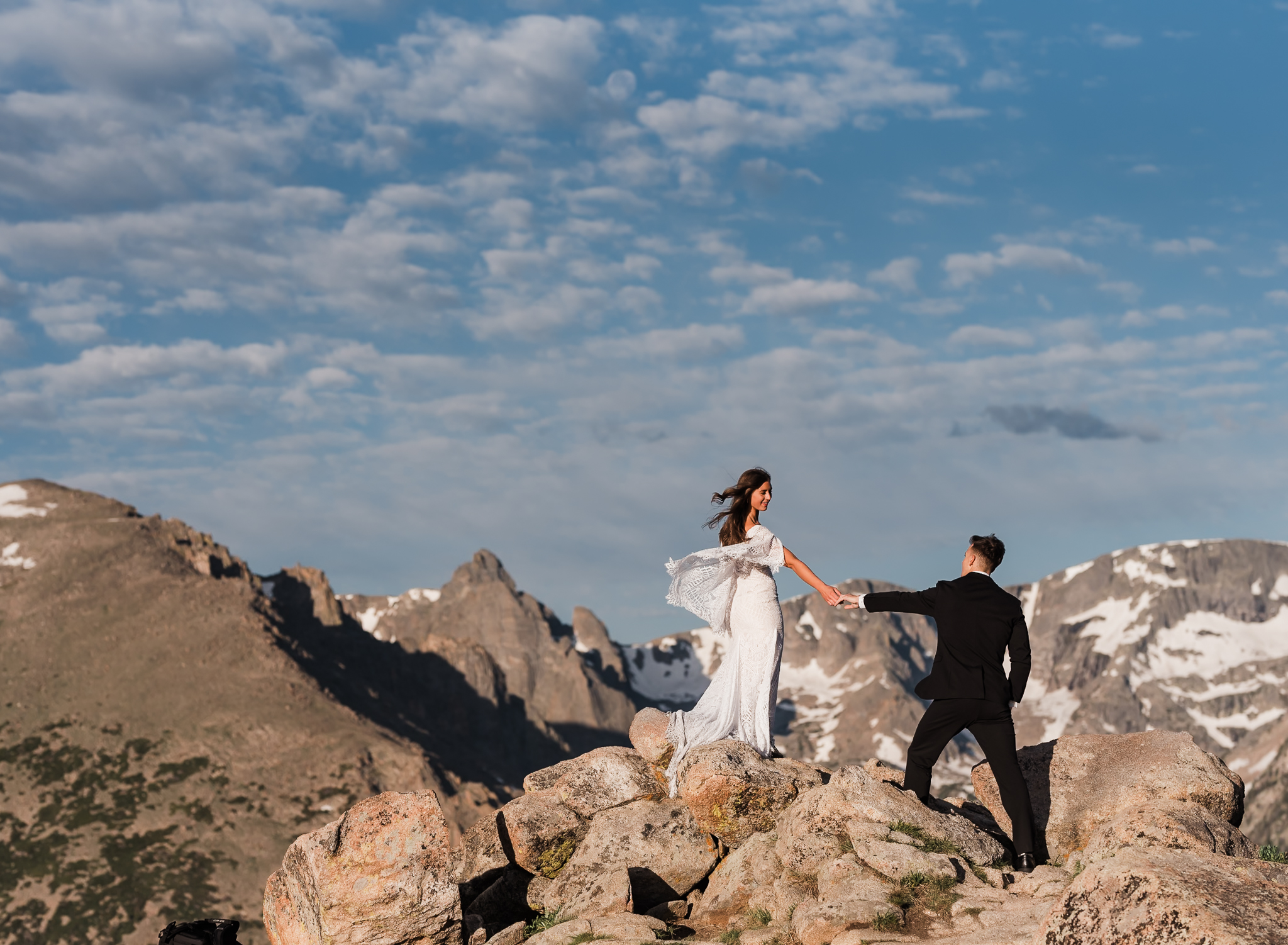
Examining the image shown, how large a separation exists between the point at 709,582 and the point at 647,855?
16.7 feet

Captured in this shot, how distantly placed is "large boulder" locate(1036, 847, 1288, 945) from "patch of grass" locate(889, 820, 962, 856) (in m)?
6.71

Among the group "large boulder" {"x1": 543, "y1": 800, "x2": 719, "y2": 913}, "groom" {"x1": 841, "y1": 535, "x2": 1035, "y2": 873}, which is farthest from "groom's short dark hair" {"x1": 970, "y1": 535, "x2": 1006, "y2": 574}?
"large boulder" {"x1": 543, "y1": 800, "x2": 719, "y2": 913}

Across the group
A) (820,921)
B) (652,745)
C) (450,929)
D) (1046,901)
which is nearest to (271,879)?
(450,929)

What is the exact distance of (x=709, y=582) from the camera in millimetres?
20672

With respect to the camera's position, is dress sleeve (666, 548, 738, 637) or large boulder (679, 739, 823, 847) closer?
large boulder (679, 739, 823, 847)

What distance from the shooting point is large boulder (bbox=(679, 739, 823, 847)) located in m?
19.4

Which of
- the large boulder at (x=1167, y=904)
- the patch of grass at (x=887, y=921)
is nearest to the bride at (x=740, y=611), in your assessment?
the patch of grass at (x=887, y=921)

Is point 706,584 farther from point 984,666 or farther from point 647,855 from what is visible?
point 984,666

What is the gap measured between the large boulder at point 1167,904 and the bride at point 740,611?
10.6m

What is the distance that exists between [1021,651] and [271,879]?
13559 mm

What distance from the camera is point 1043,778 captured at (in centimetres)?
1923

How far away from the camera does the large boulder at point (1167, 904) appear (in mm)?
8281

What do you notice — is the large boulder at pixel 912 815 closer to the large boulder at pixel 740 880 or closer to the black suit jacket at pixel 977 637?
the large boulder at pixel 740 880

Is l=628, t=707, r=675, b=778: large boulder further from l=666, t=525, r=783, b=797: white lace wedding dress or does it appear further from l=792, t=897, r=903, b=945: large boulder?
l=792, t=897, r=903, b=945: large boulder
